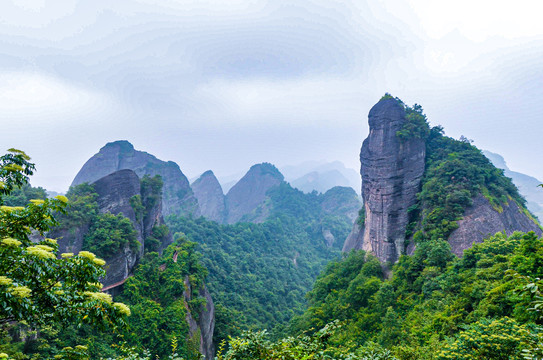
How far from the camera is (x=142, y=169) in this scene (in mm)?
59344

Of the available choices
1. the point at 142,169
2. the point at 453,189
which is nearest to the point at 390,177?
the point at 453,189

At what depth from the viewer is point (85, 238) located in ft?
56.0

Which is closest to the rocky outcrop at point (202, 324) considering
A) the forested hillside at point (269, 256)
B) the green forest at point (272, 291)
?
the green forest at point (272, 291)

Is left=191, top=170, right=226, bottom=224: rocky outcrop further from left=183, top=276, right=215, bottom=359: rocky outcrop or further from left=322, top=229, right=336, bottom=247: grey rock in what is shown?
left=183, top=276, right=215, bottom=359: rocky outcrop

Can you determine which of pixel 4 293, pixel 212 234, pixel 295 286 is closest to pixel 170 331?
pixel 4 293

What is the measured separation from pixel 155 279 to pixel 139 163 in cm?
4723

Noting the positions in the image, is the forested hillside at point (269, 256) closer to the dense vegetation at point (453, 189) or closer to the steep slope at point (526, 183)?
the dense vegetation at point (453, 189)

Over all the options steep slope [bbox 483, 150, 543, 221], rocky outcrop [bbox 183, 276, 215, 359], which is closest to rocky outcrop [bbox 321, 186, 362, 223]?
rocky outcrop [bbox 183, 276, 215, 359]

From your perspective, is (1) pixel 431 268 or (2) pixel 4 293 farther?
(1) pixel 431 268

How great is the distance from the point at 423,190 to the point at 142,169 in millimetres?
56099

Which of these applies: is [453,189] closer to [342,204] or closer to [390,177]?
[390,177]

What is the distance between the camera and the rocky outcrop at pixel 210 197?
8068 cm

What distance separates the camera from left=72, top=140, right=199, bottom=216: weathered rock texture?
5428 centimetres

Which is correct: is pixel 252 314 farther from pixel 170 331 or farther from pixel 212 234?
pixel 212 234
